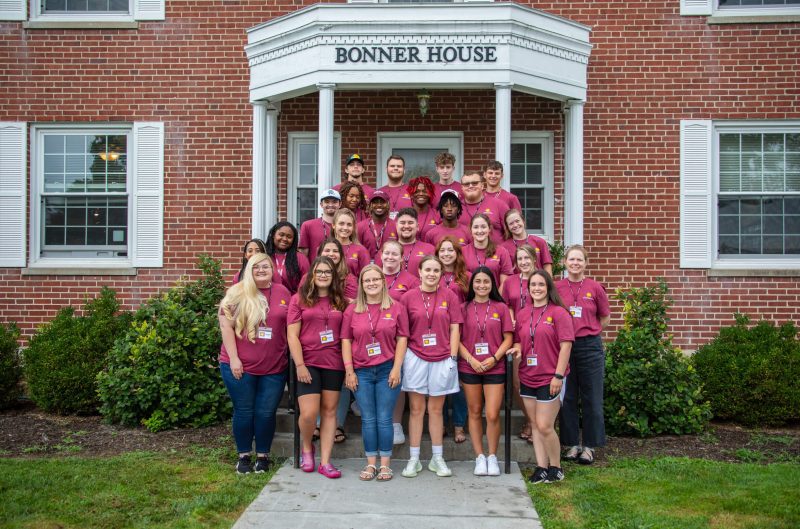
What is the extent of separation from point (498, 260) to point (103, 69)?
6.37m

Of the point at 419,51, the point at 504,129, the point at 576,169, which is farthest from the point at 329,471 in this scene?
the point at 576,169

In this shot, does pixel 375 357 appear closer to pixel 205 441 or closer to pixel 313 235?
pixel 313 235

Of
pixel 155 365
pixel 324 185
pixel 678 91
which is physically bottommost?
pixel 155 365

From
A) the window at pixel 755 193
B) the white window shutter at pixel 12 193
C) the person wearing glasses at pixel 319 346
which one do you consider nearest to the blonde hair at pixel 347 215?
the person wearing glasses at pixel 319 346

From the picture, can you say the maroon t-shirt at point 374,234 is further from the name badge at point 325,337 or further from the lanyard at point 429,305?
the name badge at point 325,337

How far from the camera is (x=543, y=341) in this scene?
18.9 feet

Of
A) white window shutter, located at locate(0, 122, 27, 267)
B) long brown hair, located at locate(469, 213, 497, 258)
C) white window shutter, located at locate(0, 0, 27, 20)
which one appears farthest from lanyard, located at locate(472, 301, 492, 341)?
white window shutter, located at locate(0, 0, 27, 20)

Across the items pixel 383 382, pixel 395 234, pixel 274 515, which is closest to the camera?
pixel 274 515

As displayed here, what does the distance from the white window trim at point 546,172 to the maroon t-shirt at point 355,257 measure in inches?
149

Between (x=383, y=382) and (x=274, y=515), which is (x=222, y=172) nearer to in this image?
(x=383, y=382)

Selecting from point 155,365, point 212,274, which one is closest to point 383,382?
point 155,365

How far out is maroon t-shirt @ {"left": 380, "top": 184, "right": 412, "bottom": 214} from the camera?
714cm

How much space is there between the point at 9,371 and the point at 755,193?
31.1 ft

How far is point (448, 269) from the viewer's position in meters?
6.20
